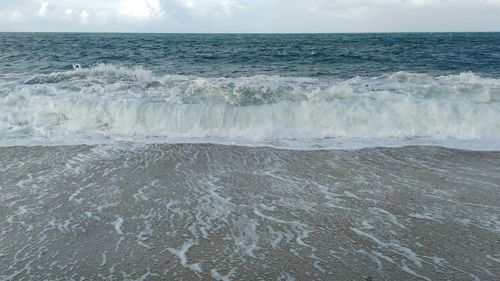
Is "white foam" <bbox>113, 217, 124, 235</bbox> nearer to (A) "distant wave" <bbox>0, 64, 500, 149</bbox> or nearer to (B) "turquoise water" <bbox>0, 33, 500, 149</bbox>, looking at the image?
(B) "turquoise water" <bbox>0, 33, 500, 149</bbox>

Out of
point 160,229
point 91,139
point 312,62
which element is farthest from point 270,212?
point 312,62

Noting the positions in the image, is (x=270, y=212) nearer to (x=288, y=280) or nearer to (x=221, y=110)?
(x=288, y=280)

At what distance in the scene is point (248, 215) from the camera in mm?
5047

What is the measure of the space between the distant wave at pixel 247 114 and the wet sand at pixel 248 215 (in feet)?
4.57

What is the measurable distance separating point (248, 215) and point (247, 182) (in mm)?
1193

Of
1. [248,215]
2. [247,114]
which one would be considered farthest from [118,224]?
[247,114]

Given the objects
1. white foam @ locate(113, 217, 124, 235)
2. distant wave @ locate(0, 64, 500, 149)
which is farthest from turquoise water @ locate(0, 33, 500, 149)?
white foam @ locate(113, 217, 124, 235)

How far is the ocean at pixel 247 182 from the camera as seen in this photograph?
13.2 feet

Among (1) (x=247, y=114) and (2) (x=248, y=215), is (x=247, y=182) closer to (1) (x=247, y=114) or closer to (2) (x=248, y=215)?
(2) (x=248, y=215)

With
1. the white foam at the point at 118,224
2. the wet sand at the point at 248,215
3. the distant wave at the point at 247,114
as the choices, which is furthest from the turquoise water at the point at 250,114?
the white foam at the point at 118,224

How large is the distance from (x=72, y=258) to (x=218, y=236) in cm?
144

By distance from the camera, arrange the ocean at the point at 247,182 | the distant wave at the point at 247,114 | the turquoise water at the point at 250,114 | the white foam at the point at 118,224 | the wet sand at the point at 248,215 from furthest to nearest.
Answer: the distant wave at the point at 247,114
the turquoise water at the point at 250,114
the white foam at the point at 118,224
the ocean at the point at 247,182
the wet sand at the point at 248,215

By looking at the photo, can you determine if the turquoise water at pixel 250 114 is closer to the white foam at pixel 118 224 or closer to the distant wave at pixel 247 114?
the distant wave at pixel 247 114

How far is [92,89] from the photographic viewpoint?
1195 cm
